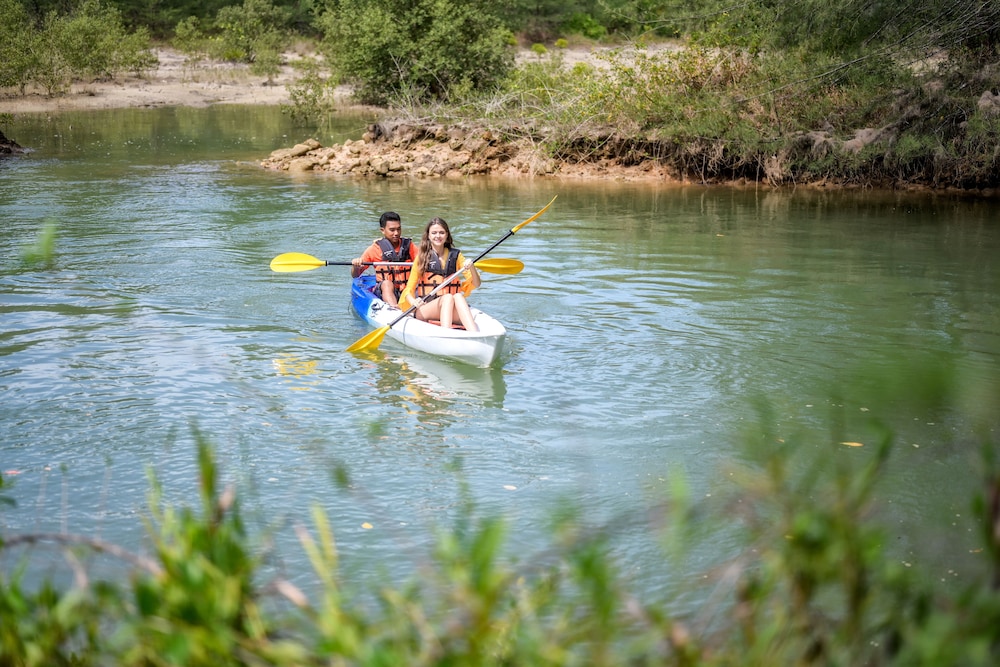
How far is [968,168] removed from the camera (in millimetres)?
16797

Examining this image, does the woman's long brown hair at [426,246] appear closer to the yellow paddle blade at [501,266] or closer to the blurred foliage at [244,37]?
the yellow paddle blade at [501,266]

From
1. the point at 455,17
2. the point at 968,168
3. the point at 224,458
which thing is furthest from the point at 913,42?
the point at 455,17

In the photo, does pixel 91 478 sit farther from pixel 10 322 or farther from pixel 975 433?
pixel 975 433

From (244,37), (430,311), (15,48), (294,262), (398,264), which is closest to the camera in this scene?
(430,311)

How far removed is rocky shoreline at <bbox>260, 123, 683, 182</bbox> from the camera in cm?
2072

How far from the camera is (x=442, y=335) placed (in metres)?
8.51

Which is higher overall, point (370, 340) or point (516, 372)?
point (370, 340)

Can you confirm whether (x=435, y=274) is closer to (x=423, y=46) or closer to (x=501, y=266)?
(x=501, y=266)

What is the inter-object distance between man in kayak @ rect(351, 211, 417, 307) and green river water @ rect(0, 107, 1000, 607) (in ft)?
1.73

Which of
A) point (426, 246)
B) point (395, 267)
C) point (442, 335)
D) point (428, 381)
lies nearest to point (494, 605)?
point (428, 381)

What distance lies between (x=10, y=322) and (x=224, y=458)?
14.4 ft

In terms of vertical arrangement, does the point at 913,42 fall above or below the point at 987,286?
above

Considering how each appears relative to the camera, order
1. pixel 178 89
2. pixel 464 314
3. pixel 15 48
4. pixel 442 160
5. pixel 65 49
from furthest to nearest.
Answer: pixel 178 89 → pixel 65 49 → pixel 15 48 → pixel 442 160 → pixel 464 314

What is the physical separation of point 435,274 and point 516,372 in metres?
1.45
